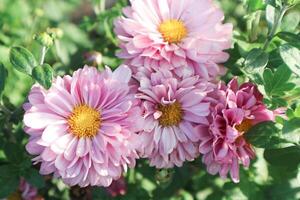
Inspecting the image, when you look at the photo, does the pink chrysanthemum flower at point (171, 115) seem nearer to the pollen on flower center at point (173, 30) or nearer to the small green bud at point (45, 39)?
the pollen on flower center at point (173, 30)

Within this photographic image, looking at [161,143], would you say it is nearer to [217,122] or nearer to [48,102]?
[217,122]

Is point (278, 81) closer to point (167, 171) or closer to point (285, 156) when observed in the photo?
point (285, 156)

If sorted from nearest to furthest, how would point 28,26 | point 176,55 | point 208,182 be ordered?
1. point 176,55
2. point 208,182
3. point 28,26

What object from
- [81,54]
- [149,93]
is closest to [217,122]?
[149,93]

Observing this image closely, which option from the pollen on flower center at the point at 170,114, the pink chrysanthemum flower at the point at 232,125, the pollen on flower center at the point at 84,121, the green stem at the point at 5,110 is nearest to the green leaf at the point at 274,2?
the pink chrysanthemum flower at the point at 232,125

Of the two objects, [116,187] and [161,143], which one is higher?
[161,143]

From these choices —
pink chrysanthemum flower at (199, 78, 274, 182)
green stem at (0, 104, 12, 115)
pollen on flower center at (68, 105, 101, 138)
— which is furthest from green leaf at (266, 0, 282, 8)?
green stem at (0, 104, 12, 115)

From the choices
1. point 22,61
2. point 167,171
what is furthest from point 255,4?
point 22,61
